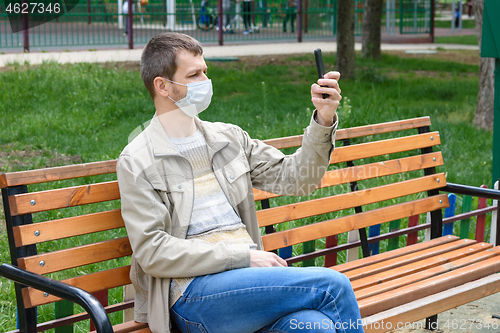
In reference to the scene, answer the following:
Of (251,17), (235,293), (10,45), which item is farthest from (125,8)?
(235,293)

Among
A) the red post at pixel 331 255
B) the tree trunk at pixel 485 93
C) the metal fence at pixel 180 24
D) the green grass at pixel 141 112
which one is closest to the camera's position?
the red post at pixel 331 255

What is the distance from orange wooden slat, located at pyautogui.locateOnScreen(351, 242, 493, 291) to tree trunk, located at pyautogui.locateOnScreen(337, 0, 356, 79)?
7704mm

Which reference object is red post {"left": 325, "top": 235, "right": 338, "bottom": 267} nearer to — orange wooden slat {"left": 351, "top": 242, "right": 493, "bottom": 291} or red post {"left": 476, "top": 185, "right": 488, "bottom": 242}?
orange wooden slat {"left": 351, "top": 242, "right": 493, "bottom": 291}

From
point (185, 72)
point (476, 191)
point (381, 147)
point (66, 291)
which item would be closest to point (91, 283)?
point (66, 291)

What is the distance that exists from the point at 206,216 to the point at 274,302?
465mm

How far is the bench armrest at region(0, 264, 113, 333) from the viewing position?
1.91 m

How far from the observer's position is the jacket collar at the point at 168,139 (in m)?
2.33

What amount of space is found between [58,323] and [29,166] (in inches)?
127

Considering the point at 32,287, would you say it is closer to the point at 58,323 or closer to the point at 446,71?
the point at 58,323

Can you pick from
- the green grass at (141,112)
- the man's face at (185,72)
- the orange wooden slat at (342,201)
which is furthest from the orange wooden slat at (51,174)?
the green grass at (141,112)

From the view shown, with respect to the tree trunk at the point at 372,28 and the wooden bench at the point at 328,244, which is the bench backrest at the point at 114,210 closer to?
the wooden bench at the point at 328,244

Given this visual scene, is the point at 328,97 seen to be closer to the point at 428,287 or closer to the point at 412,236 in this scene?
the point at 428,287

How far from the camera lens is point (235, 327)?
2.14 metres

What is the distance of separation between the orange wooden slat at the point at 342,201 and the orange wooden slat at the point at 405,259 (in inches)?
13.8
